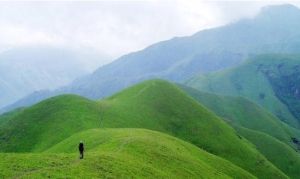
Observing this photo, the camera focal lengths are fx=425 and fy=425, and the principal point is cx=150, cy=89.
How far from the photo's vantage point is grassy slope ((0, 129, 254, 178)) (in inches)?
2109

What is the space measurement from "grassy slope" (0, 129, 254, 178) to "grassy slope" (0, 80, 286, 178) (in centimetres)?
3883

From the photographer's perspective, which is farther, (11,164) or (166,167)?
(166,167)

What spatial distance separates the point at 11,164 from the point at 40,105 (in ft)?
374

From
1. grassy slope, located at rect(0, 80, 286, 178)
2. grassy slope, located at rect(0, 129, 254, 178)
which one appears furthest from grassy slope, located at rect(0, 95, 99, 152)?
grassy slope, located at rect(0, 129, 254, 178)

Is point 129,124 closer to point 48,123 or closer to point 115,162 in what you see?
point 48,123

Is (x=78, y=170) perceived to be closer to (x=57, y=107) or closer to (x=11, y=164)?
(x=11, y=164)

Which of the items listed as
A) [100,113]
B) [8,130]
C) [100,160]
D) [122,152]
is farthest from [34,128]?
[100,160]

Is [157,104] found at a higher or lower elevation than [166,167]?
higher

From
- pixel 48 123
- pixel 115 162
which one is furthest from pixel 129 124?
pixel 115 162

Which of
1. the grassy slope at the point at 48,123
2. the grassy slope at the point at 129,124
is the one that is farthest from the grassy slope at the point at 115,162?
the grassy slope at the point at 129,124

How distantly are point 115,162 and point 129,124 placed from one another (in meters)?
92.6

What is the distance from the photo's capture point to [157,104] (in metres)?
191

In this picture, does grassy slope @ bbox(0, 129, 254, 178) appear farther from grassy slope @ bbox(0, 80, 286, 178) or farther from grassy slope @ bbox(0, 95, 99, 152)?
grassy slope @ bbox(0, 80, 286, 178)

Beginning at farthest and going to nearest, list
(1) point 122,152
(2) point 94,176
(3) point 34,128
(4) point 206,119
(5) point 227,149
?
1. (4) point 206,119
2. (5) point 227,149
3. (3) point 34,128
4. (1) point 122,152
5. (2) point 94,176
